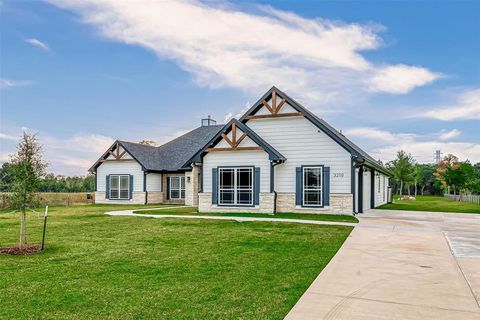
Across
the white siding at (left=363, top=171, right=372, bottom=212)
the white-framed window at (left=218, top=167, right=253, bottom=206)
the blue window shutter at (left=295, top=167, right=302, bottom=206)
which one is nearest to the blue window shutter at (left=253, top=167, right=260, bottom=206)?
the white-framed window at (left=218, top=167, right=253, bottom=206)

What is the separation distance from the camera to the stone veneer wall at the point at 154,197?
29.1 m

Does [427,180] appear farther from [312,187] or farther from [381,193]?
[312,187]

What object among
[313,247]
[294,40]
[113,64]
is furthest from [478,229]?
[113,64]

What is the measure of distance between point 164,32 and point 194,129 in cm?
1814

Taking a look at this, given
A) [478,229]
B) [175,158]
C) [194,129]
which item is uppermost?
[194,129]

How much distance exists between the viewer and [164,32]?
16859 mm

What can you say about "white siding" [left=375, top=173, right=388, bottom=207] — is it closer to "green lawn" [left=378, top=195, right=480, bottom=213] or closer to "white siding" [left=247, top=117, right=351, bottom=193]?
"green lawn" [left=378, top=195, right=480, bottom=213]

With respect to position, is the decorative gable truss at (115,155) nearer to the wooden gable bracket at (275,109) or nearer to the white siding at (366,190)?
the wooden gable bracket at (275,109)

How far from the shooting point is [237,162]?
19.5m

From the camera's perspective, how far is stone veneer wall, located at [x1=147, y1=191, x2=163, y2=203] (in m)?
29.1

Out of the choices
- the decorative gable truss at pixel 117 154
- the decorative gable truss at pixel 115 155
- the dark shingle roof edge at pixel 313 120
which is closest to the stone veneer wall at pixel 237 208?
the dark shingle roof edge at pixel 313 120

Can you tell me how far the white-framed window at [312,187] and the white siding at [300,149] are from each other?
1.34 ft

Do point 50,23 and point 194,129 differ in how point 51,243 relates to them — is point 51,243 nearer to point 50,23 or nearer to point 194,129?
point 50,23

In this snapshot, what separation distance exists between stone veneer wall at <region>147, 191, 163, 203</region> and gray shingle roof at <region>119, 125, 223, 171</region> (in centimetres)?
190
